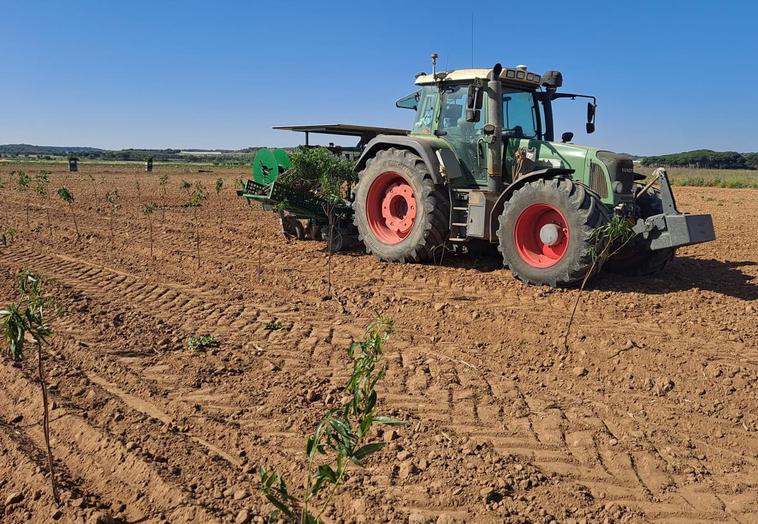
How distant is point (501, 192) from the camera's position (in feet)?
25.2

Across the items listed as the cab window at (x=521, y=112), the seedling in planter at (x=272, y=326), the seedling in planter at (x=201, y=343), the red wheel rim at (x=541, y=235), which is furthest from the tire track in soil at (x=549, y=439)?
the cab window at (x=521, y=112)

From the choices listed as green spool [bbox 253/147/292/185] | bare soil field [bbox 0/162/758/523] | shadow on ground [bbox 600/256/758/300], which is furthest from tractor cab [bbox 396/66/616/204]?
green spool [bbox 253/147/292/185]

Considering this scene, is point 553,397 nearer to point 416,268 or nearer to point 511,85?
point 416,268

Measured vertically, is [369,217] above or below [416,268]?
above

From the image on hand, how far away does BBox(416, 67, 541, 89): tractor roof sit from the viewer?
7559 mm

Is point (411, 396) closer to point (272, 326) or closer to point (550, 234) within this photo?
point (272, 326)

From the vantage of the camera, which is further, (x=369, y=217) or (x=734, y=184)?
(x=734, y=184)

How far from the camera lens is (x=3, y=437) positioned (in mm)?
3623

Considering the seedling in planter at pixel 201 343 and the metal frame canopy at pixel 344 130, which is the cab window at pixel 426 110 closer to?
the metal frame canopy at pixel 344 130

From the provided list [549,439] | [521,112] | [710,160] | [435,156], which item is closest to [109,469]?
[549,439]

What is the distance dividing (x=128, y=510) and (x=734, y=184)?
3211 cm

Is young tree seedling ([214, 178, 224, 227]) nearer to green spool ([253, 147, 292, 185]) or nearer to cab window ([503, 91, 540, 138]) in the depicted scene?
green spool ([253, 147, 292, 185])

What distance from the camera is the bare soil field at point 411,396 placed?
10.1 feet

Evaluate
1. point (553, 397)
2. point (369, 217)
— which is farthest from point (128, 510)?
point (369, 217)
